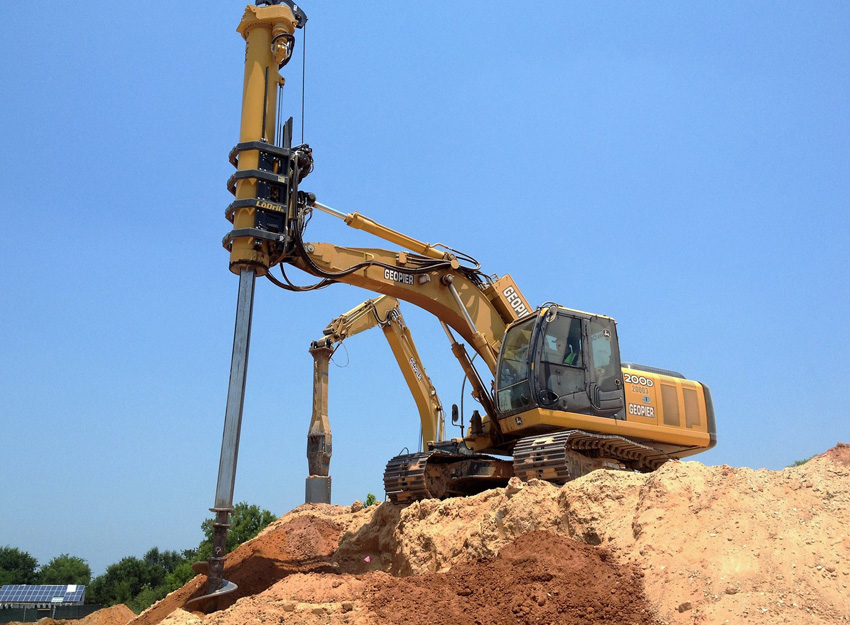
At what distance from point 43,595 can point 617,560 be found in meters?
20.6

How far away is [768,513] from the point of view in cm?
759

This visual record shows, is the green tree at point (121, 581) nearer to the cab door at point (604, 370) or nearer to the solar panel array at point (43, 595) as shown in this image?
the solar panel array at point (43, 595)

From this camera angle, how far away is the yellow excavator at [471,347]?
10016 millimetres

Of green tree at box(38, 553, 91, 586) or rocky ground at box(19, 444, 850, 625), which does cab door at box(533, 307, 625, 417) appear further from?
green tree at box(38, 553, 91, 586)

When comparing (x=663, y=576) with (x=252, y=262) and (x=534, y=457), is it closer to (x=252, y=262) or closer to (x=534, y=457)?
(x=534, y=457)

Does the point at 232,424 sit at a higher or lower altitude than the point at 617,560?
higher

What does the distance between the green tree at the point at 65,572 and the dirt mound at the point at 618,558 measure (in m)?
44.7

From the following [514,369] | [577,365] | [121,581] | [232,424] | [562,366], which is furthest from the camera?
→ [121,581]

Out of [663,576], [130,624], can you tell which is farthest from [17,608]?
[663,576]

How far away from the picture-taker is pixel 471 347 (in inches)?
518

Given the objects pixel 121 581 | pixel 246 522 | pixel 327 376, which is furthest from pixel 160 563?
pixel 327 376

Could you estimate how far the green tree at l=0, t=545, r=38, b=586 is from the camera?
155 feet

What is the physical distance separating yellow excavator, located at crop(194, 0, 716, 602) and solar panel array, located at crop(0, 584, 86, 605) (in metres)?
15.7

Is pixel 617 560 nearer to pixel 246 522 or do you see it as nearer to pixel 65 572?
pixel 246 522
